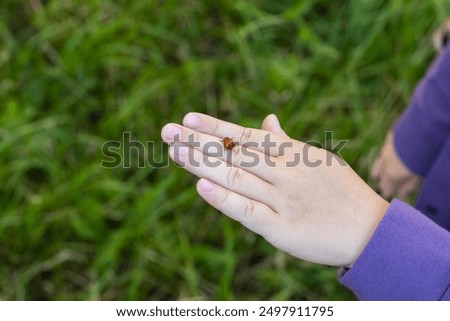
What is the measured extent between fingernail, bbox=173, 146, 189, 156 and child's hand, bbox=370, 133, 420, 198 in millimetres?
538

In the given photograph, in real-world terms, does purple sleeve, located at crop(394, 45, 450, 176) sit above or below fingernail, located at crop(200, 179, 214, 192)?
above

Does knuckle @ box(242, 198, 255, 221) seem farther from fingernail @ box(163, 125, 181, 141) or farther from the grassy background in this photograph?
the grassy background

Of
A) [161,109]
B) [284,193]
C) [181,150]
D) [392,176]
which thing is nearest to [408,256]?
[284,193]

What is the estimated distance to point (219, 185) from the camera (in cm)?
82

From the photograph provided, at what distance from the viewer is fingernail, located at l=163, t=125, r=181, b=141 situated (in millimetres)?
799

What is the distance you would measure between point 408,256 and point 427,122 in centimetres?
38

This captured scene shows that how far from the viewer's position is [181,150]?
0.80 m

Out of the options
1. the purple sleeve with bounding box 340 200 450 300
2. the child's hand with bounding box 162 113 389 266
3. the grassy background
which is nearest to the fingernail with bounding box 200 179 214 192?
the child's hand with bounding box 162 113 389 266

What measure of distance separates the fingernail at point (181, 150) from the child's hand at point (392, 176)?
54cm

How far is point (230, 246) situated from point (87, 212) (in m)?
0.30

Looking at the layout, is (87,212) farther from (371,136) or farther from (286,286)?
(371,136)

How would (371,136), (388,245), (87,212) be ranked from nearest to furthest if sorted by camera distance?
(388,245) < (87,212) < (371,136)

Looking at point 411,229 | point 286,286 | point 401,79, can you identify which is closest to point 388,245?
point 411,229

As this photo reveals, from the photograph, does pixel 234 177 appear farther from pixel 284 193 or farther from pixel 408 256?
pixel 408 256
